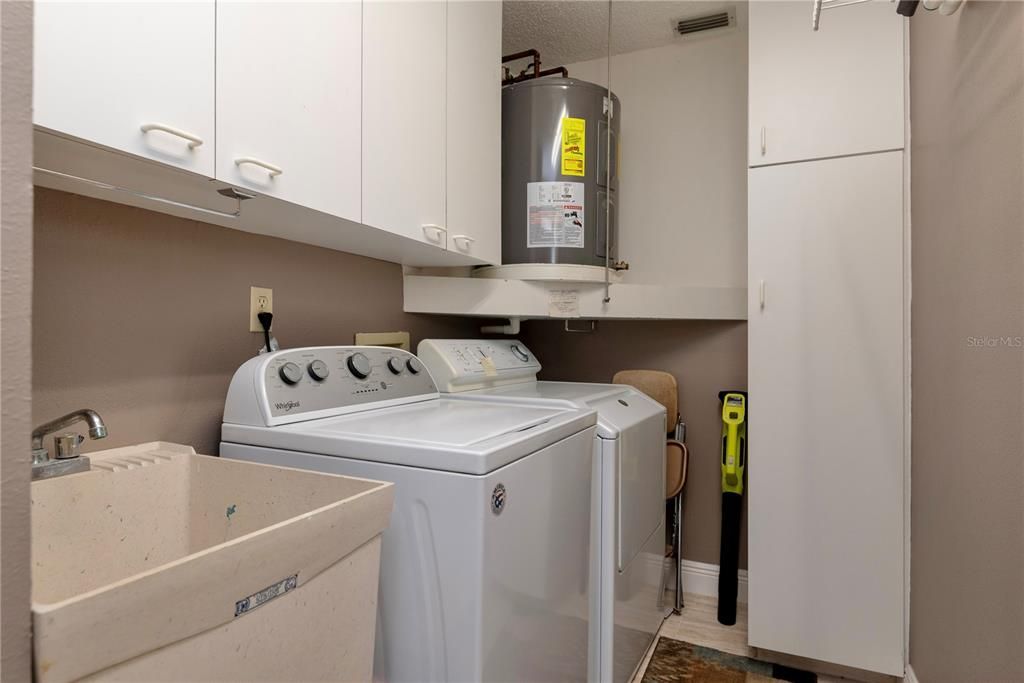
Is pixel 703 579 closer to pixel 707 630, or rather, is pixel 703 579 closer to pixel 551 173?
pixel 707 630

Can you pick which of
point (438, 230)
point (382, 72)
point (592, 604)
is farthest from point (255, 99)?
point (592, 604)

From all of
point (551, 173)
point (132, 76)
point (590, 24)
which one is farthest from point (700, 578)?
point (132, 76)

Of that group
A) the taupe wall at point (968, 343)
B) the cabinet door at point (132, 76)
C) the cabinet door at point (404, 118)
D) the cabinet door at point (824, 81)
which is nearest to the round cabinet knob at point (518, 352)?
the cabinet door at point (404, 118)

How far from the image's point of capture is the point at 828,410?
1922 mm

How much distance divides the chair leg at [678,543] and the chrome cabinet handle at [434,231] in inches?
61.7

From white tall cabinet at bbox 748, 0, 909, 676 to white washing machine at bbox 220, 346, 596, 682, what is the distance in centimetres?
86

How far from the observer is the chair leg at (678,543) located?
2.42m

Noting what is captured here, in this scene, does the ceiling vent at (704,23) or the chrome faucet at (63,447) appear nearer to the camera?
the chrome faucet at (63,447)

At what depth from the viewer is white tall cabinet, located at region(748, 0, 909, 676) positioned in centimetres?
184

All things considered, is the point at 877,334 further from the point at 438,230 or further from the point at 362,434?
the point at 362,434

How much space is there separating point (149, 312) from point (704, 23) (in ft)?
7.88

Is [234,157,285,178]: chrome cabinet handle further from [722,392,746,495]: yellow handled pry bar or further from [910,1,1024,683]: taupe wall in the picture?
[722,392,746,495]: yellow handled pry bar

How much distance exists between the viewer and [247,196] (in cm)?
109

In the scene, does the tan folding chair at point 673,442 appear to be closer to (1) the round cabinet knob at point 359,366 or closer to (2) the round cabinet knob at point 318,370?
(1) the round cabinet knob at point 359,366
